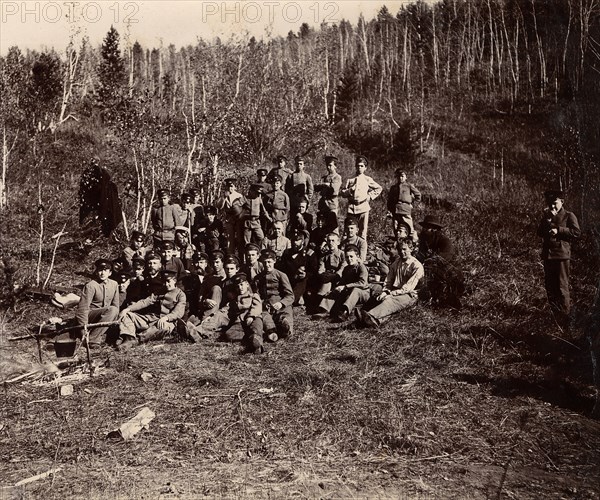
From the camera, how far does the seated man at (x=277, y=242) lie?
9.63 metres

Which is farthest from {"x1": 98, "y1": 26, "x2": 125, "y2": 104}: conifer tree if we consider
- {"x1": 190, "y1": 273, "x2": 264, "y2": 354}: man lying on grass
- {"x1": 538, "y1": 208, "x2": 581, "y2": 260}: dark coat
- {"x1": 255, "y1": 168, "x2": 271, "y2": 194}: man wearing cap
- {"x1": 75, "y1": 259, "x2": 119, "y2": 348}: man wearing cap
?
{"x1": 538, "y1": 208, "x2": 581, "y2": 260}: dark coat

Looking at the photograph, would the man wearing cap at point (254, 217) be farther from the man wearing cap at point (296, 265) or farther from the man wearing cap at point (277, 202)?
the man wearing cap at point (296, 265)

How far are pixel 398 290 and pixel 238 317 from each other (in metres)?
2.38

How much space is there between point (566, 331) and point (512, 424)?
8.39 ft

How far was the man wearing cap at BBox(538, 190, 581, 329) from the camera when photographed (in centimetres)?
756

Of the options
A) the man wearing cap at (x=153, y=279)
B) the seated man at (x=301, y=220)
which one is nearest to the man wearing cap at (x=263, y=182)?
the seated man at (x=301, y=220)

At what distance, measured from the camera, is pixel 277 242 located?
9.68 m

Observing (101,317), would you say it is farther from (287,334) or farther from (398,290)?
(398,290)

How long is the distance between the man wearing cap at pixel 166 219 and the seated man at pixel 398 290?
171 inches

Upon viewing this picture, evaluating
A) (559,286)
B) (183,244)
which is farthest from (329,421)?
(183,244)

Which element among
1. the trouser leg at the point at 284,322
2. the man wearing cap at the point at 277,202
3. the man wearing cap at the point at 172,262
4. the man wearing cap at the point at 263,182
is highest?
the man wearing cap at the point at 263,182

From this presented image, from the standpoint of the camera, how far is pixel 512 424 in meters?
5.20

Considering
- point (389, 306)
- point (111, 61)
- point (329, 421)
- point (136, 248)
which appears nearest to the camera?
point (329, 421)

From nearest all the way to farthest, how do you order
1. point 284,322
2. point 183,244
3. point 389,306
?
point 284,322
point 389,306
point 183,244
